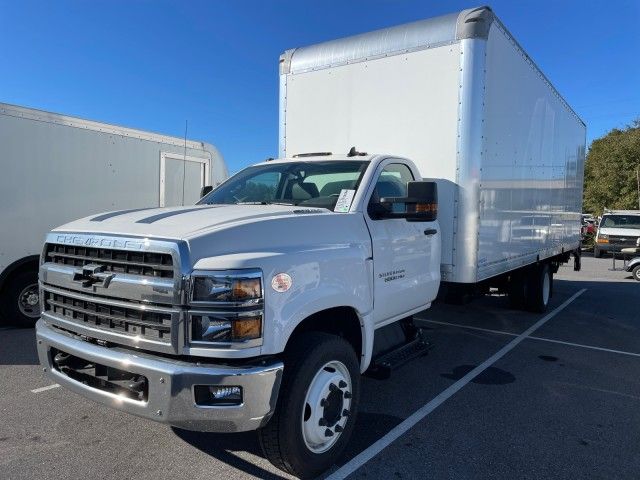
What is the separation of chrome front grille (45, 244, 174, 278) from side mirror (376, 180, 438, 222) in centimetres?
178

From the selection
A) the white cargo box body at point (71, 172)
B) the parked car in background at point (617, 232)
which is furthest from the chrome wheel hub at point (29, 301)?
the parked car in background at point (617, 232)

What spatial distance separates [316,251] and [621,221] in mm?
24165

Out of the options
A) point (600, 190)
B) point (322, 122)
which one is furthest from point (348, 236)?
point (600, 190)

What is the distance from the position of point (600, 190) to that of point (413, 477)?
1723 inches

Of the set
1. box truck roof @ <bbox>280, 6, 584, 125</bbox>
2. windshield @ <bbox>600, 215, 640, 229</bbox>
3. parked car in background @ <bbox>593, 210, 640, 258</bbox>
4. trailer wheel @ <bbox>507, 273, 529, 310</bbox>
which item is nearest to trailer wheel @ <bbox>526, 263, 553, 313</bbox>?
trailer wheel @ <bbox>507, 273, 529, 310</bbox>

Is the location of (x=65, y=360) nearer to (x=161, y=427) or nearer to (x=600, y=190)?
(x=161, y=427)

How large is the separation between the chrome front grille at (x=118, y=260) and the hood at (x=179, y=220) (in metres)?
0.11

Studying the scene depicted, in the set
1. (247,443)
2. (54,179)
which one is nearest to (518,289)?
(247,443)

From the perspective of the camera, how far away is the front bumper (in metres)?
2.55

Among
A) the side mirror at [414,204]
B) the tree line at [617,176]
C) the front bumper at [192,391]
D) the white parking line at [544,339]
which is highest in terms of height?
the tree line at [617,176]

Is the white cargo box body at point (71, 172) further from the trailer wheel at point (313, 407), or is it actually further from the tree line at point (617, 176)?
the tree line at point (617, 176)

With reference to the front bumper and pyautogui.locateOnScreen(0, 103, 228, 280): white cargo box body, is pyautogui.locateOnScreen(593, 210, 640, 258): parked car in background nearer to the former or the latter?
pyautogui.locateOnScreen(0, 103, 228, 280): white cargo box body

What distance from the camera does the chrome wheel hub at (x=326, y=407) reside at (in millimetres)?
3000

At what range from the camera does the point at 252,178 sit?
4617mm
